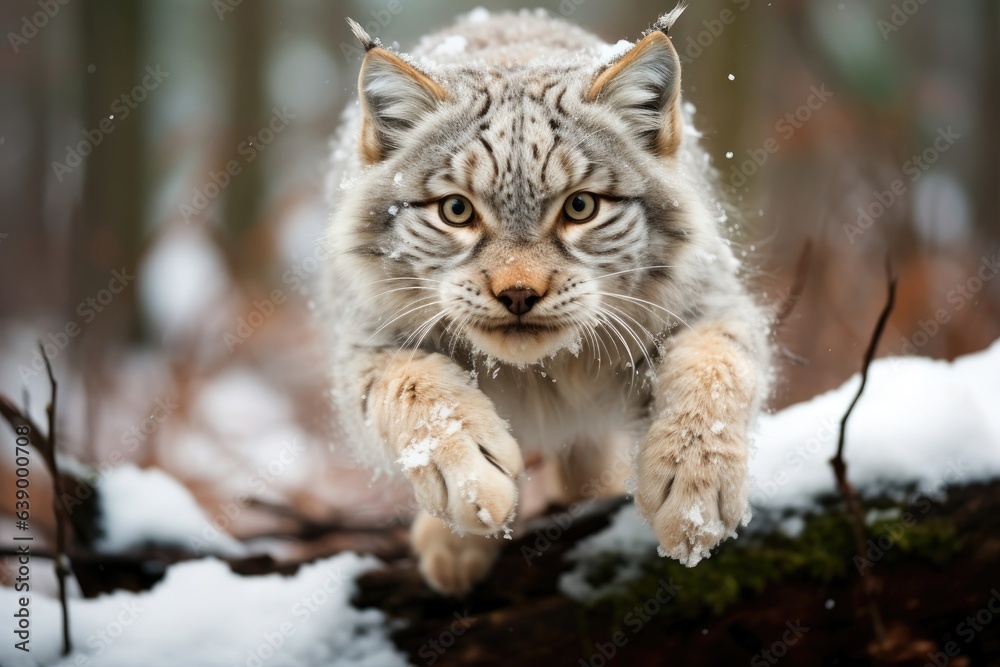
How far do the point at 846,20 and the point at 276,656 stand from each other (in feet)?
Answer: 11.4

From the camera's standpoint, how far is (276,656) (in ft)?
7.09

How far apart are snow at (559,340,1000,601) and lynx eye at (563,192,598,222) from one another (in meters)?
0.68

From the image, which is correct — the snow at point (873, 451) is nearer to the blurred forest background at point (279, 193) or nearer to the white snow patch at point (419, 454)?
the blurred forest background at point (279, 193)

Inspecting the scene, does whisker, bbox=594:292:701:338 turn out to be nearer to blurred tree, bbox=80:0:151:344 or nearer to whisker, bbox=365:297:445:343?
whisker, bbox=365:297:445:343

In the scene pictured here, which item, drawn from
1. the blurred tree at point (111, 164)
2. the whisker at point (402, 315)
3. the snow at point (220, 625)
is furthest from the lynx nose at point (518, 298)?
the blurred tree at point (111, 164)

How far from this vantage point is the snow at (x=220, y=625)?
215cm

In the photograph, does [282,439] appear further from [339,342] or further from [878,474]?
[878,474]

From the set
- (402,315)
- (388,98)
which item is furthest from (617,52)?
(402,315)

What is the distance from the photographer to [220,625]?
221cm

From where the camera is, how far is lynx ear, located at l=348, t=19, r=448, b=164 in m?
1.75

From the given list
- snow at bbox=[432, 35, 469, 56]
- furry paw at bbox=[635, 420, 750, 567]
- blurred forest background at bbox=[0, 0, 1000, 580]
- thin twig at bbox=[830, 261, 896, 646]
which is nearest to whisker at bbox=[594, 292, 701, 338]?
furry paw at bbox=[635, 420, 750, 567]

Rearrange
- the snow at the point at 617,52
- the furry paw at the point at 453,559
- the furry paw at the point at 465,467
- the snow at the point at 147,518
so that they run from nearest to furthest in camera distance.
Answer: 1. the furry paw at the point at 465,467
2. the snow at the point at 617,52
3. the furry paw at the point at 453,559
4. the snow at the point at 147,518

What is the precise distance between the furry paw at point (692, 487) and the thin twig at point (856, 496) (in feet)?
1.70

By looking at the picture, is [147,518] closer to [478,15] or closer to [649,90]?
[649,90]
